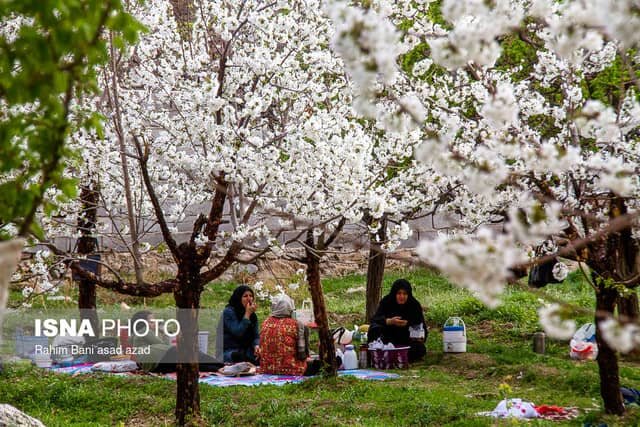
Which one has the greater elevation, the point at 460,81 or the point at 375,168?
the point at 460,81

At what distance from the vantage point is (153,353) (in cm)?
1037

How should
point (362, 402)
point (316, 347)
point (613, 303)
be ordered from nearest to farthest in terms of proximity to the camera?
point (613, 303)
point (362, 402)
point (316, 347)

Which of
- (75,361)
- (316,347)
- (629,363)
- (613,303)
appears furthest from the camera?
(316,347)

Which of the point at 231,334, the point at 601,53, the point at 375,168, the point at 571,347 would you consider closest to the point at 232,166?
the point at 375,168

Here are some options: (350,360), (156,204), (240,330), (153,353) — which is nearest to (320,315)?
(350,360)

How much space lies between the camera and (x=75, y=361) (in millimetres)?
11109

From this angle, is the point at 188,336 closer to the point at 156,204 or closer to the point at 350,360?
the point at 156,204

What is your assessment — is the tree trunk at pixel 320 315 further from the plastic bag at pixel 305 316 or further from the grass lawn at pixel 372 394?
the plastic bag at pixel 305 316

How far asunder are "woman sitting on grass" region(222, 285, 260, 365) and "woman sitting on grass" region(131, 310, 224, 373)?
0.42 meters

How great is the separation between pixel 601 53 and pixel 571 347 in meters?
4.26

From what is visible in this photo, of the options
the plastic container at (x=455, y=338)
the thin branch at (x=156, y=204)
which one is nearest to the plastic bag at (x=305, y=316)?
the plastic container at (x=455, y=338)

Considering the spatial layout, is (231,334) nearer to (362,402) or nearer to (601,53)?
(362,402)

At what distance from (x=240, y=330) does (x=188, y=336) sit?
3.47 meters

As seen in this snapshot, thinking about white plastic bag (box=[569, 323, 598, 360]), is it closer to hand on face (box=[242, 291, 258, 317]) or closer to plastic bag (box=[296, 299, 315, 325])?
plastic bag (box=[296, 299, 315, 325])
